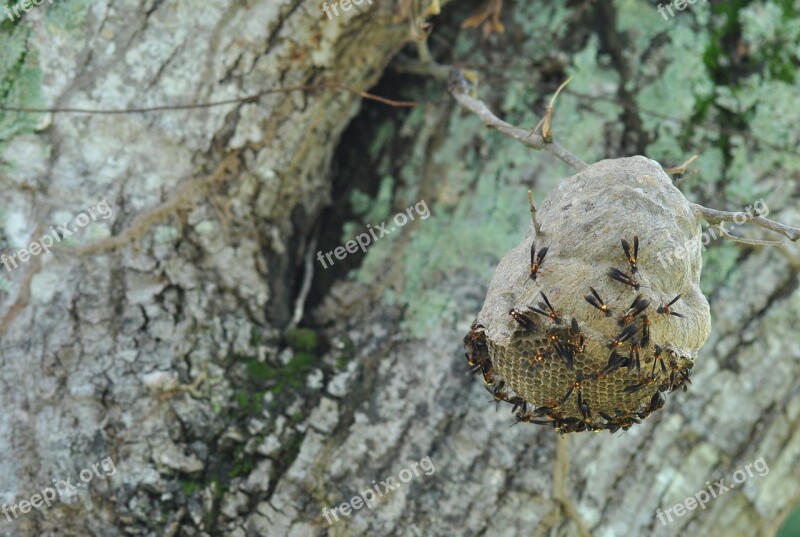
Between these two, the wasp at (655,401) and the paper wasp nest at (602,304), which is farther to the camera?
the wasp at (655,401)

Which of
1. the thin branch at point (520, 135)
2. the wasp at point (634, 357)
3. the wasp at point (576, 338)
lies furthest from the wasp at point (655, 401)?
the thin branch at point (520, 135)

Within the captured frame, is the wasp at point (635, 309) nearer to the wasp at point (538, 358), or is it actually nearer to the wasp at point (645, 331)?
the wasp at point (645, 331)

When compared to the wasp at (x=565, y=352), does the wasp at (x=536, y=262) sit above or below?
above

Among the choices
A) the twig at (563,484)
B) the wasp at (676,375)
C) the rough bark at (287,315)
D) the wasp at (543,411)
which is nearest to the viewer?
the wasp at (676,375)

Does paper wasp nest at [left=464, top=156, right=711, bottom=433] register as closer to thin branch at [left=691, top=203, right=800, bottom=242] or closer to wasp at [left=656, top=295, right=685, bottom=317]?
wasp at [left=656, top=295, right=685, bottom=317]

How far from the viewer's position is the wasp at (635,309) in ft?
6.53

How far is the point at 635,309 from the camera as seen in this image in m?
1.99

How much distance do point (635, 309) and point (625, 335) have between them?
6cm

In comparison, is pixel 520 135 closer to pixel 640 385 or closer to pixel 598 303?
pixel 598 303

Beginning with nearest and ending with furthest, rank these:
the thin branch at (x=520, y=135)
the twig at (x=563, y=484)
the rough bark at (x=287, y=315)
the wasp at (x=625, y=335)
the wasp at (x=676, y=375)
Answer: the wasp at (x=625, y=335), the wasp at (x=676, y=375), the thin branch at (x=520, y=135), the rough bark at (x=287, y=315), the twig at (x=563, y=484)

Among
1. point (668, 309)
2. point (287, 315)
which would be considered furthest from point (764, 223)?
point (287, 315)

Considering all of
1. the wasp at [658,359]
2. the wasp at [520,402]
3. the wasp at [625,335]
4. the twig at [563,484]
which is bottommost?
the twig at [563,484]

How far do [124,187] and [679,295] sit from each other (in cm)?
189

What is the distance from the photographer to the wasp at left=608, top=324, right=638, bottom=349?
199 cm
